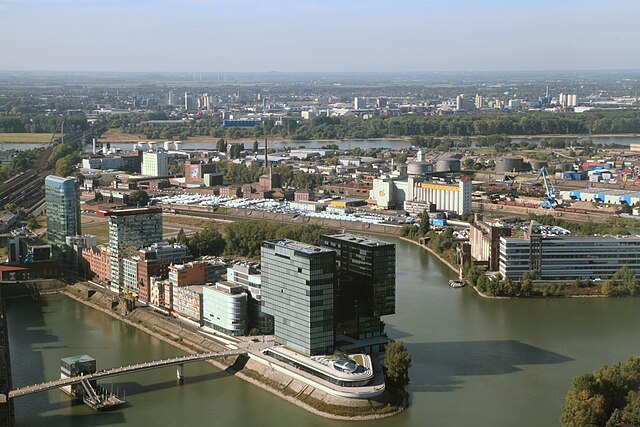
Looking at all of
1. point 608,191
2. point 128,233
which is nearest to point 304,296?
point 128,233

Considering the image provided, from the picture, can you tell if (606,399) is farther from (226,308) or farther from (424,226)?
(424,226)

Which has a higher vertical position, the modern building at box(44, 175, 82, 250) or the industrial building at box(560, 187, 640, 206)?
the modern building at box(44, 175, 82, 250)

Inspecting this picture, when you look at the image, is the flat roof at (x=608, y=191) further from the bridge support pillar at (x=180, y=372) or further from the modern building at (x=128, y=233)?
the bridge support pillar at (x=180, y=372)

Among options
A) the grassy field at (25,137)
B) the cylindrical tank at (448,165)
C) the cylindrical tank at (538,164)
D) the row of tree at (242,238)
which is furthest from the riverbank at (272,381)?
the grassy field at (25,137)

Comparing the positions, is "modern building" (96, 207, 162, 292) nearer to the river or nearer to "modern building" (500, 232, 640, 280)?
"modern building" (500, 232, 640, 280)

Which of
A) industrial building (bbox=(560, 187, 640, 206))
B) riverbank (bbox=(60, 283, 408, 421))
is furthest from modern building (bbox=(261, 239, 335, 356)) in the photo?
industrial building (bbox=(560, 187, 640, 206))
